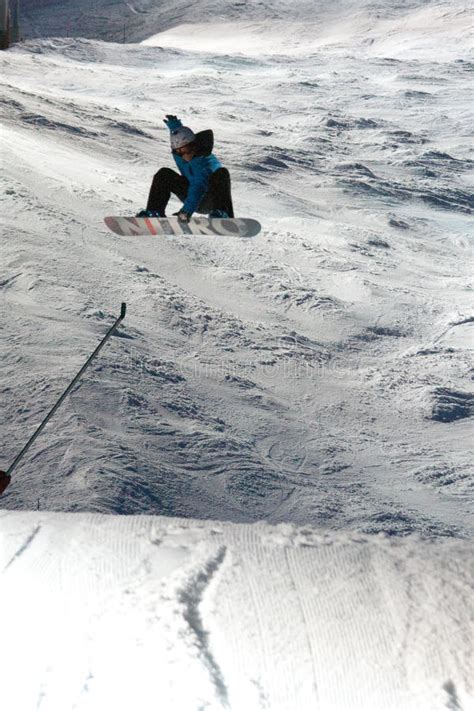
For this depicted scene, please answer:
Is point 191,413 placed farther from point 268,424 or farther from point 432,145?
point 432,145

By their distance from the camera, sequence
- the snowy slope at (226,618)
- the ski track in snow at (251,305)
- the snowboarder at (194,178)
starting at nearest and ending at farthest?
the snowy slope at (226,618), the snowboarder at (194,178), the ski track in snow at (251,305)

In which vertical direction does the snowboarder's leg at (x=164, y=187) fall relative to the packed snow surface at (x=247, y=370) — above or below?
above

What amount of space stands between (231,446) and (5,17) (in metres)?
4.40

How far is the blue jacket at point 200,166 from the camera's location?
3.75 m

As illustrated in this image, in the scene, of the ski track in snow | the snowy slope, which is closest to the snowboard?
the snowy slope

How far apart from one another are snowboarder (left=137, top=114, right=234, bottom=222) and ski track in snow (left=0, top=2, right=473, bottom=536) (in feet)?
10.3

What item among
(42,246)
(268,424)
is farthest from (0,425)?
(42,246)

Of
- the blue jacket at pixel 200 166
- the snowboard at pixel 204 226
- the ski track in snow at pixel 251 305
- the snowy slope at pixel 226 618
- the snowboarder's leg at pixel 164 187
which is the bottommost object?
the ski track in snow at pixel 251 305

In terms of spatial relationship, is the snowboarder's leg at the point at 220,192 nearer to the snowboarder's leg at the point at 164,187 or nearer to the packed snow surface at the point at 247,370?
the snowboarder's leg at the point at 164,187

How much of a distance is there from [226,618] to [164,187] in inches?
76.5

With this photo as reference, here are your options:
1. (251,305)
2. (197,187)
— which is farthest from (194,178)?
(251,305)

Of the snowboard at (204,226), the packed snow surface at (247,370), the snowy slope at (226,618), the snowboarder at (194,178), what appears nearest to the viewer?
the snowy slope at (226,618)

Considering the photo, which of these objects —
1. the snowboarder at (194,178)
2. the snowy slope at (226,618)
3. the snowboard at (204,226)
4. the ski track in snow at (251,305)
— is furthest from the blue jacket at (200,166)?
the ski track in snow at (251,305)

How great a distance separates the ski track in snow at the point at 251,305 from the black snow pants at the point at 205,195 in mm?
3062
